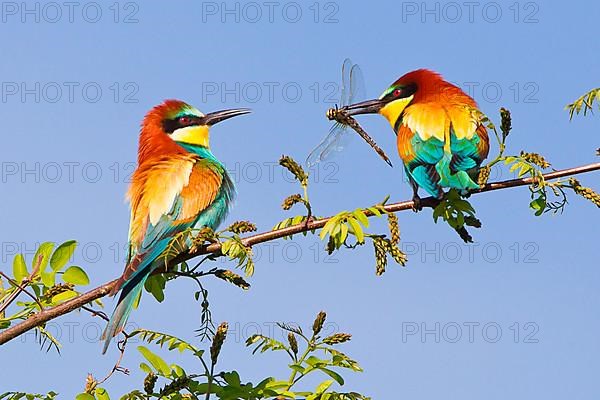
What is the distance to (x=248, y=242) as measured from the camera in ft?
5.88

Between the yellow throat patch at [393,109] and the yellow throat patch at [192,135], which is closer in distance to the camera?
the yellow throat patch at [393,109]

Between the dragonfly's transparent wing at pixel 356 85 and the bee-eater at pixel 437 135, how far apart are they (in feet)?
0.14

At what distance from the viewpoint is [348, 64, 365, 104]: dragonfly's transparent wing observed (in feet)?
10.9

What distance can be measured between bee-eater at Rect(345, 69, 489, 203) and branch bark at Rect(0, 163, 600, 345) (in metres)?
0.50

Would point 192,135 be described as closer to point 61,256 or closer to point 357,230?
point 61,256

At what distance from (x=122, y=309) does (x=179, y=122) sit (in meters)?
1.89

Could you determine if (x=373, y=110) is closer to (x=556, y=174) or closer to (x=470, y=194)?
(x=470, y=194)

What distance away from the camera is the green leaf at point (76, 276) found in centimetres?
207

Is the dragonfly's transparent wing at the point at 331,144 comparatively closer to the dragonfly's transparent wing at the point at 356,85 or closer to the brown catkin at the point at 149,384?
the dragonfly's transparent wing at the point at 356,85

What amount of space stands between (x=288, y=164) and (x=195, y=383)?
49 cm

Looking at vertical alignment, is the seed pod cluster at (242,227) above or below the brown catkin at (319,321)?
above

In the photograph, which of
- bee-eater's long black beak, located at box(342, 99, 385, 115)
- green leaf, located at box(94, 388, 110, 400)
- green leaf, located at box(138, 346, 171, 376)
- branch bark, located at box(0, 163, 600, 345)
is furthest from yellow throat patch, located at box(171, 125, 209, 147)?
green leaf, located at box(94, 388, 110, 400)

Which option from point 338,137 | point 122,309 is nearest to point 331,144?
point 338,137

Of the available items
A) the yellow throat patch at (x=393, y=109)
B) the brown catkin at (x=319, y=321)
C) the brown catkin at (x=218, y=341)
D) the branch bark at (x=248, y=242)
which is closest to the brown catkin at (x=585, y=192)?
the branch bark at (x=248, y=242)
